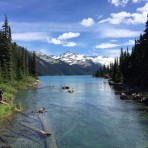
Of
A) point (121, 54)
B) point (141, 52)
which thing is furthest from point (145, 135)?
point (121, 54)

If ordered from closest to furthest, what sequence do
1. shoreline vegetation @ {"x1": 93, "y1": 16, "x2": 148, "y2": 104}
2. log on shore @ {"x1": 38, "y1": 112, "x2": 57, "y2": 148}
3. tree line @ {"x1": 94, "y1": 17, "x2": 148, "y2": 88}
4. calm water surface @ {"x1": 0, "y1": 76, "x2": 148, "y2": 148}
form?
1. log on shore @ {"x1": 38, "y1": 112, "x2": 57, "y2": 148}
2. calm water surface @ {"x1": 0, "y1": 76, "x2": 148, "y2": 148}
3. shoreline vegetation @ {"x1": 93, "y1": 16, "x2": 148, "y2": 104}
4. tree line @ {"x1": 94, "y1": 17, "x2": 148, "y2": 88}

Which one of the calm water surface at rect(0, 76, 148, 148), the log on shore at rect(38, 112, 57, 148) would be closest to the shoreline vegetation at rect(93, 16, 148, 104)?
the calm water surface at rect(0, 76, 148, 148)

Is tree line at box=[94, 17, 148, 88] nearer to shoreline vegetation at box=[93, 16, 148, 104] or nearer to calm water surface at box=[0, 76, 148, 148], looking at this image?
shoreline vegetation at box=[93, 16, 148, 104]

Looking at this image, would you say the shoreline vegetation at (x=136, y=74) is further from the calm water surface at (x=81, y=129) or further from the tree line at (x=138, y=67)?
the calm water surface at (x=81, y=129)

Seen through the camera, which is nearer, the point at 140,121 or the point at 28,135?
the point at 28,135

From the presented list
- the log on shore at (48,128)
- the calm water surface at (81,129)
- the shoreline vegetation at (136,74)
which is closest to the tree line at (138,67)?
the shoreline vegetation at (136,74)

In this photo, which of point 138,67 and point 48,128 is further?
point 138,67

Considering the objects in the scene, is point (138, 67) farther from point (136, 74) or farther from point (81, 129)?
point (81, 129)

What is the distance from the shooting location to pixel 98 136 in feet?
118

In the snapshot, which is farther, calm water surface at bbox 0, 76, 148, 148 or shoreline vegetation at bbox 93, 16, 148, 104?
shoreline vegetation at bbox 93, 16, 148, 104

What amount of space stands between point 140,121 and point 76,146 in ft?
55.1

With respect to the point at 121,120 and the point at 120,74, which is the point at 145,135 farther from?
the point at 120,74

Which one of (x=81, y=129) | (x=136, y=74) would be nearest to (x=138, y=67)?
(x=136, y=74)

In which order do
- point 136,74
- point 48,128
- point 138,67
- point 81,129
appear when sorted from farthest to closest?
point 136,74, point 138,67, point 48,128, point 81,129
